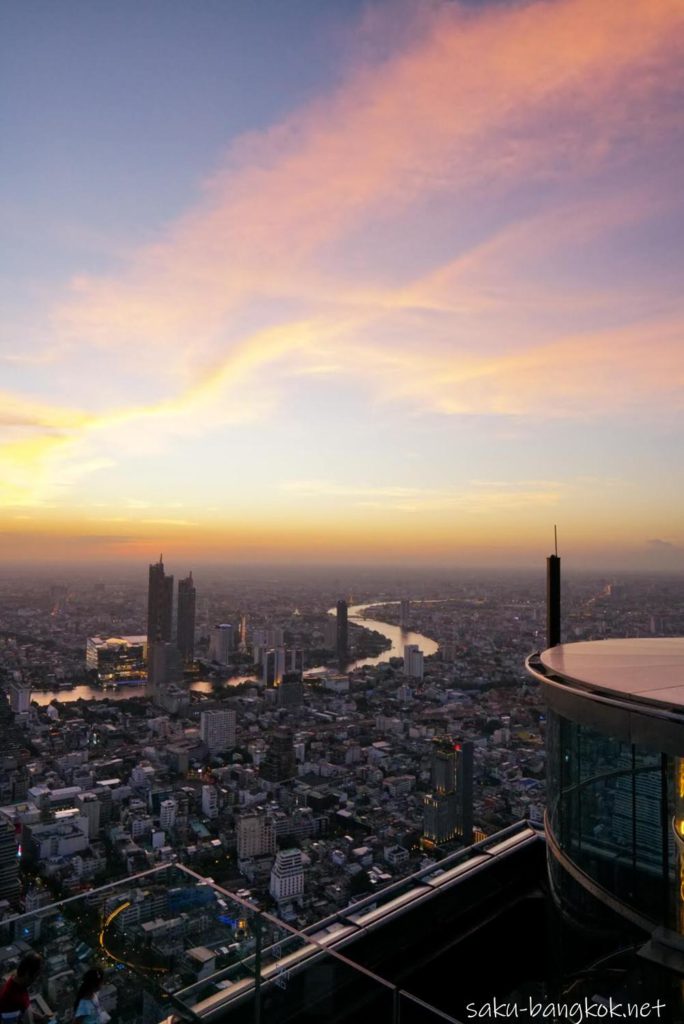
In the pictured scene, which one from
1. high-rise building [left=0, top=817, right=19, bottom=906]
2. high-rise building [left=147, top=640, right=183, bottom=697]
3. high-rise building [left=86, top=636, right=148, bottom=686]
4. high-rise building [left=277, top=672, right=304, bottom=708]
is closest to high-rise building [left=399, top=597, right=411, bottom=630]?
high-rise building [left=277, top=672, right=304, bottom=708]

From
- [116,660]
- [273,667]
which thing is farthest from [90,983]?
[116,660]

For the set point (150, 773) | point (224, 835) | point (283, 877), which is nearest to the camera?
point (283, 877)

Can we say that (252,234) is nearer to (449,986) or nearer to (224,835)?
(449,986)

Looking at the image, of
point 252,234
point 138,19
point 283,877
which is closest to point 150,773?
point 283,877

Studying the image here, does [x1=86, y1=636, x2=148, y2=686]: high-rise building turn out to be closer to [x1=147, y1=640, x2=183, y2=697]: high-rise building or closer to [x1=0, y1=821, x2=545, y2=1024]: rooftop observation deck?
[x1=147, y1=640, x2=183, y2=697]: high-rise building

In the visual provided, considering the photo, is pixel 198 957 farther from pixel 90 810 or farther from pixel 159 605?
pixel 159 605

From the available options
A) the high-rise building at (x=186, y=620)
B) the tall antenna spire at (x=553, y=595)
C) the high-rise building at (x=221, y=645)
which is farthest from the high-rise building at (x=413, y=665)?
the tall antenna spire at (x=553, y=595)

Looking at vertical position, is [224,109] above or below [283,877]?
above
